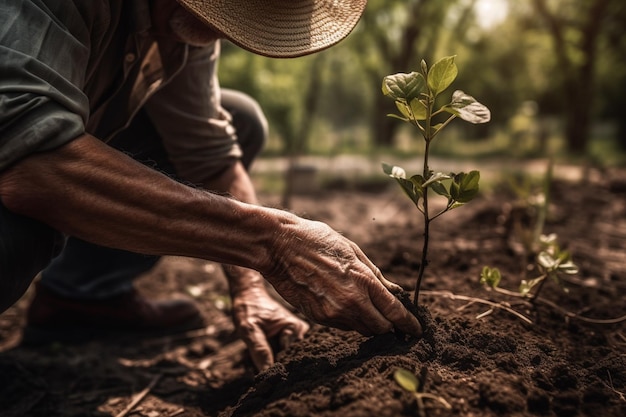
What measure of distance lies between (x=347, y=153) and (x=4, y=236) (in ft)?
39.9

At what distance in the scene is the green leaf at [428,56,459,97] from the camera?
1418mm

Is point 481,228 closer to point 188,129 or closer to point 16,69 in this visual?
point 188,129

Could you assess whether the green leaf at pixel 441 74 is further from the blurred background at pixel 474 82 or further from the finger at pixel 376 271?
the blurred background at pixel 474 82

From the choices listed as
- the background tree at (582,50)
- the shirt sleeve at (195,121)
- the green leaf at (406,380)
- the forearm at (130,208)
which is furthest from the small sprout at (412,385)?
the background tree at (582,50)

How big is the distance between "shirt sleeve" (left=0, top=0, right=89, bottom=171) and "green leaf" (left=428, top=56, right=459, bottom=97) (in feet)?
2.98

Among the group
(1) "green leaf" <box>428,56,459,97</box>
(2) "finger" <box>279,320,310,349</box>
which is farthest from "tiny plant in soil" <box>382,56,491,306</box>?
(2) "finger" <box>279,320,310,349</box>

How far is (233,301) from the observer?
2158 millimetres

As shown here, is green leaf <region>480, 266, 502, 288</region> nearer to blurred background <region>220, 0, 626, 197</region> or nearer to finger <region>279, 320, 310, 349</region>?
finger <region>279, 320, 310, 349</region>

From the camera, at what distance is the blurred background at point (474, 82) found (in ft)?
30.6

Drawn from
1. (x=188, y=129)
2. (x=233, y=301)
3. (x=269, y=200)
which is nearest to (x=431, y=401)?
(x=233, y=301)

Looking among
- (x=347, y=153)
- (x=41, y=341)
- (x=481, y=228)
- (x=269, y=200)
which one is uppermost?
(x=481, y=228)

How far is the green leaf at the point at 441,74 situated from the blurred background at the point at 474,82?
3.49m

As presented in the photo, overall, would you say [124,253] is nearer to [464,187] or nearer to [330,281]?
[330,281]

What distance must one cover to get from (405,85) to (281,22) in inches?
19.8
